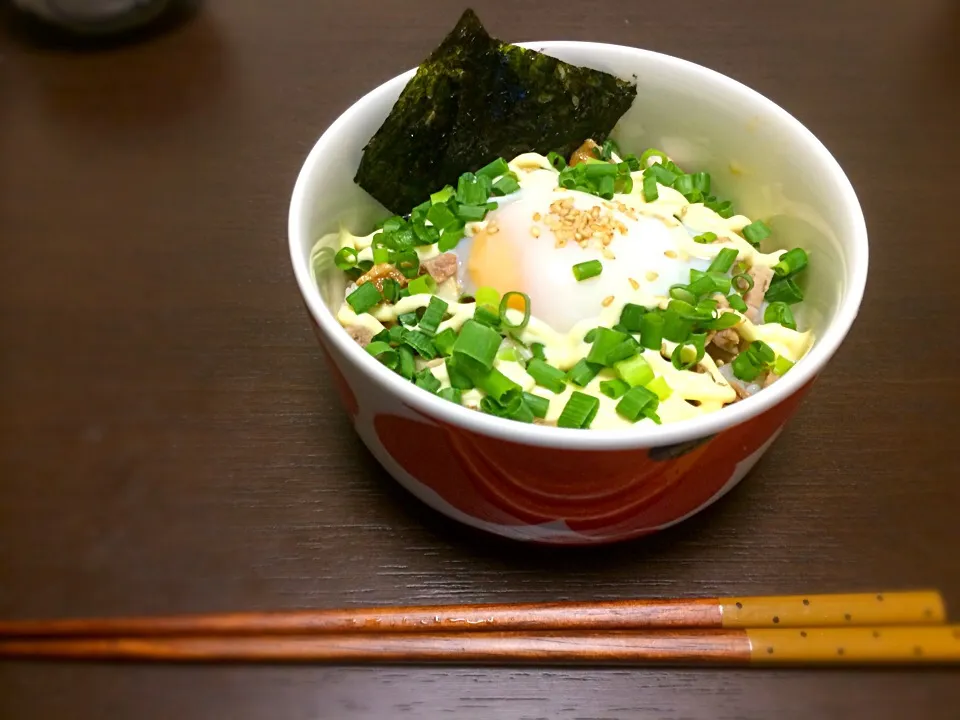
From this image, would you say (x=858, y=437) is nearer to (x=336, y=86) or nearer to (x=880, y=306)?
(x=880, y=306)

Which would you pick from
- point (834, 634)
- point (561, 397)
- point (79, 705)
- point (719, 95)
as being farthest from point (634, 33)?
point (79, 705)

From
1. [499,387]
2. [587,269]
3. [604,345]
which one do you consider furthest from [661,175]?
[499,387]

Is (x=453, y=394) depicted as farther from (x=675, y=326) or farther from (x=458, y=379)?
(x=675, y=326)

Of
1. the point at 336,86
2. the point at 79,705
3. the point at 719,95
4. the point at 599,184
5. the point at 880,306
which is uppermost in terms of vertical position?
the point at 719,95

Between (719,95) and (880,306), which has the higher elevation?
(719,95)

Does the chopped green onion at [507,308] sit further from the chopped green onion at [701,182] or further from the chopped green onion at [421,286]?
the chopped green onion at [701,182]
